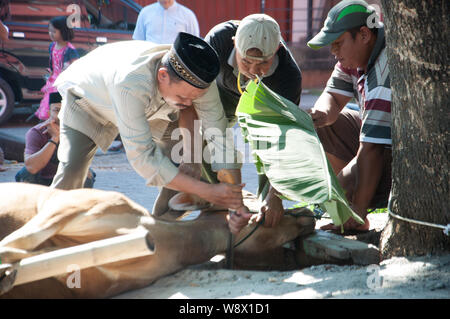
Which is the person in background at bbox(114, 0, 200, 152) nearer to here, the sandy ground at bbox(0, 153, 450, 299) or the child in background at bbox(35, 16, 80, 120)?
the child in background at bbox(35, 16, 80, 120)

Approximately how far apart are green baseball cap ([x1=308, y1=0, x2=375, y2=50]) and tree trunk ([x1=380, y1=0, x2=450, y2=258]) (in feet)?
2.27

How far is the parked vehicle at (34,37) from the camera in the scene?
10.0 meters

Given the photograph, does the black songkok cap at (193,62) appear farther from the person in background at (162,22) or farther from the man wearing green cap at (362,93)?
the person in background at (162,22)

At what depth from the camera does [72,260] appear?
2.54m

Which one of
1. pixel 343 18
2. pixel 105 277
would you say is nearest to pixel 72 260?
pixel 105 277

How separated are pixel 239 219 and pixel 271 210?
32 centimetres

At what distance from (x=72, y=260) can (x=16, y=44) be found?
8470 mm

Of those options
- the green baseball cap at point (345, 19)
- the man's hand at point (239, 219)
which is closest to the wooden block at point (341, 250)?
the man's hand at point (239, 219)

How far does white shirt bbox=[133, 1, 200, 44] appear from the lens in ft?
25.7

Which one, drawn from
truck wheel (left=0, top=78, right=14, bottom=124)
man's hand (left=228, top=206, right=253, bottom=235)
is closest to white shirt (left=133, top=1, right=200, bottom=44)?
truck wheel (left=0, top=78, right=14, bottom=124)

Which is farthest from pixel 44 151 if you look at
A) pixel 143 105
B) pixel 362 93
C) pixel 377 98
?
pixel 377 98

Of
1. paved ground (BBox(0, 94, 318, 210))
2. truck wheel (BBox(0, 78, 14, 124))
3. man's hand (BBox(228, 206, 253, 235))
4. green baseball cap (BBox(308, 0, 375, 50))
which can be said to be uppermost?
green baseball cap (BBox(308, 0, 375, 50))

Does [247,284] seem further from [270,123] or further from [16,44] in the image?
[16,44]

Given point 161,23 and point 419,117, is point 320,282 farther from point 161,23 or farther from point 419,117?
point 161,23
